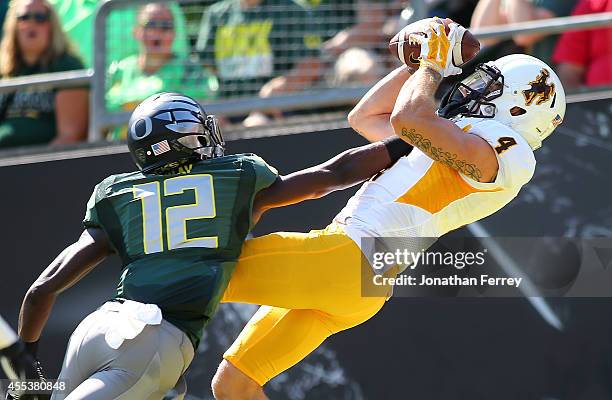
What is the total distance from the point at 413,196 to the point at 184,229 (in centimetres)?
86

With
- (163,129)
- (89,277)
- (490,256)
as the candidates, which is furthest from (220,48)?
(163,129)

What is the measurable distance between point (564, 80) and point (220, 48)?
1.88 meters

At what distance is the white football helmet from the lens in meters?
4.70

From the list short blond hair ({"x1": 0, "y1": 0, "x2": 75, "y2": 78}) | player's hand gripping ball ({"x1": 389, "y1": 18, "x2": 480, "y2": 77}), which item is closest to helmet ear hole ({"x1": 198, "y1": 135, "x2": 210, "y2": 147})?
player's hand gripping ball ({"x1": 389, "y1": 18, "x2": 480, "y2": 77})

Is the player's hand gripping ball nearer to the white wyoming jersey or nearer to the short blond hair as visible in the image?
the white wyoming jersey

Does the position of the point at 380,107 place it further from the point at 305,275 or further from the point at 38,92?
the point at 38,92

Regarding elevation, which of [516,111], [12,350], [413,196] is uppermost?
[516,111]

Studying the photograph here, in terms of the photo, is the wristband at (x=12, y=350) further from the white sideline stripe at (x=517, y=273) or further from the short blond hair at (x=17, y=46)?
the short blond hair at (x=17, y=46)

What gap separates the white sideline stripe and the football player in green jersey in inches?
63.8

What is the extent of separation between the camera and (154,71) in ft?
22.9

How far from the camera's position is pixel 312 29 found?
6801mm

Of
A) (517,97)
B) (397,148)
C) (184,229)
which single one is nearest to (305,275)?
(184,229)

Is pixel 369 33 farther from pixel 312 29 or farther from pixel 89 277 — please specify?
pixel 89 277

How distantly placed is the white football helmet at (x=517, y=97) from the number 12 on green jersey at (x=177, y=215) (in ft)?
3.38
